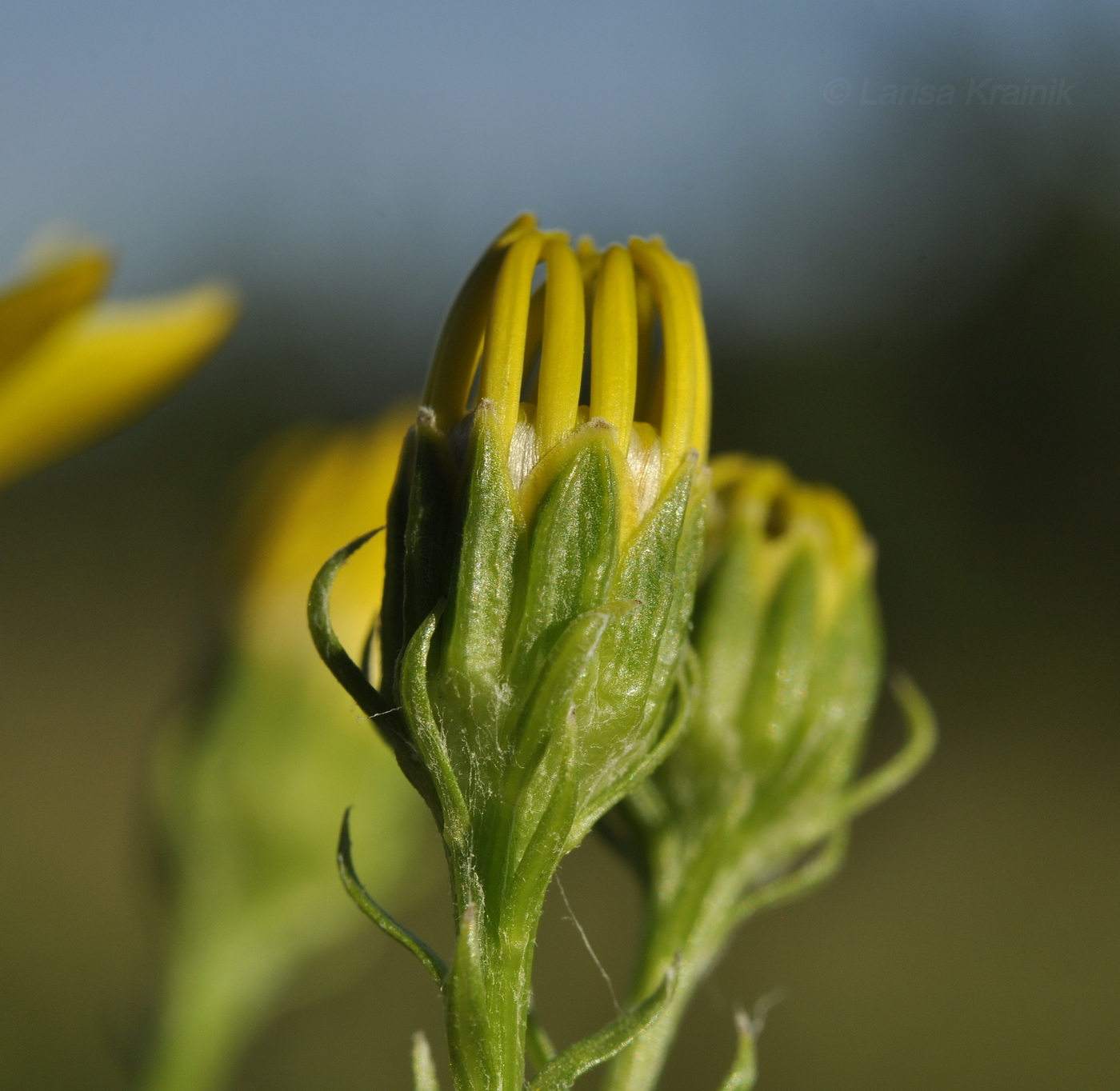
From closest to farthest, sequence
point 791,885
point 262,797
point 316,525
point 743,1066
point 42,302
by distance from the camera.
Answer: point 743,1066 < point 42,302 < point 791,885 < point 316,525 < point 262,797

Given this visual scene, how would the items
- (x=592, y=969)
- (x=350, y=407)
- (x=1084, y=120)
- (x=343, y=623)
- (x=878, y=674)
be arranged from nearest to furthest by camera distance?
(x=878, y=674) < (x=343, y=623) < (x=592, y=969) < (x=1084, y=120) < (x=350, y=407)

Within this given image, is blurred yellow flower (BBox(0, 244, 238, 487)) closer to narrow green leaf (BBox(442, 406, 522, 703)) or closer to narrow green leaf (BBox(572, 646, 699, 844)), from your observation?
narrow green leaf (BBox(442, 406, 522, 703))

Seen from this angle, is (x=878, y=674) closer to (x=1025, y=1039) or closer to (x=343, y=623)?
(x=343, y=623)

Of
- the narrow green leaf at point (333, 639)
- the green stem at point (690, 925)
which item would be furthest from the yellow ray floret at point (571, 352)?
the green stem at point (690, 925)

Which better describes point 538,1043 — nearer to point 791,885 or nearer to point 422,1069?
point 422,1069

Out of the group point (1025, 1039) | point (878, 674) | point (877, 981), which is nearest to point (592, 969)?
point (877, 981)

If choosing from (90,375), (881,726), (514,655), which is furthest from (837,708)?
(881,726)
